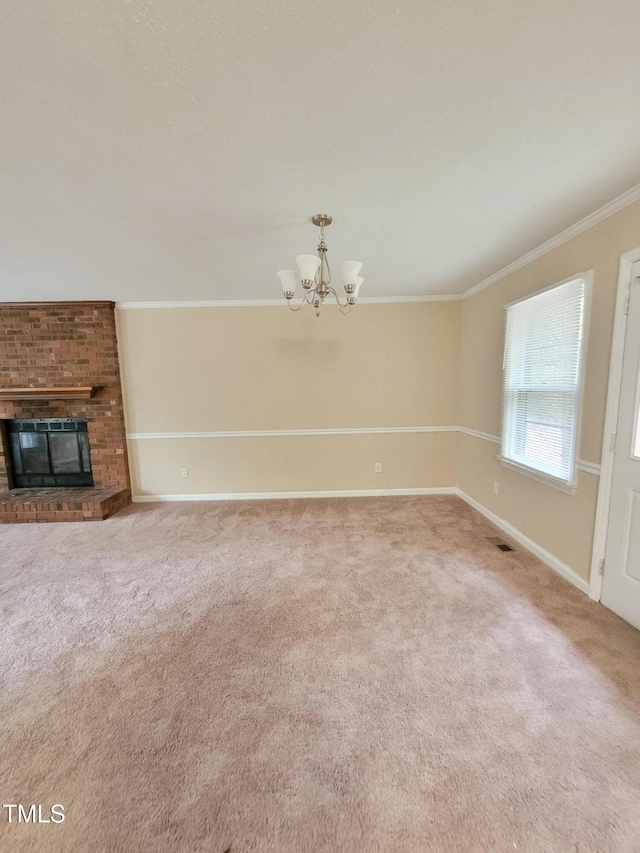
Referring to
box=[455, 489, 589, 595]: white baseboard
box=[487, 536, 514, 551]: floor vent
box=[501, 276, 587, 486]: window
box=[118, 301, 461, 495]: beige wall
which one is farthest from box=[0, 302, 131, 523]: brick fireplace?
box=[501, 276, 587, 486]: window

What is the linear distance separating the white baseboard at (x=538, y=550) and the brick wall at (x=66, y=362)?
4303 millimetres

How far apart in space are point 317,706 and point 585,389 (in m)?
2.46

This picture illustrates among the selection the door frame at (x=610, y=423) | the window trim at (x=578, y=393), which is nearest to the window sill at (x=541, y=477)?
the window trim at (x=578, y=393)

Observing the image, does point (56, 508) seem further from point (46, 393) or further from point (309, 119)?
point (309, 119)

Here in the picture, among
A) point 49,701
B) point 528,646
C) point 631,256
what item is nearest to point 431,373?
point 631,256

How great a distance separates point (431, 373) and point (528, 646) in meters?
2.94

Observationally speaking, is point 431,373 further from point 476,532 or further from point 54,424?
point 54,424

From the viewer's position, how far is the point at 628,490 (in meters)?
1.95

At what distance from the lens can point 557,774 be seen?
1196 mm

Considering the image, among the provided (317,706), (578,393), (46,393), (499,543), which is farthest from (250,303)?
(317,706)

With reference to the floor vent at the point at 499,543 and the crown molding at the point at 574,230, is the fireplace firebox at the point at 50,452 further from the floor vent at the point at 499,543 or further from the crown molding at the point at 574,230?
the crown molding at the point at 574,230

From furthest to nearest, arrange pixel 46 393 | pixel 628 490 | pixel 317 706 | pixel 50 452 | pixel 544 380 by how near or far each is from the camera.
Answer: pixel 50 452, pixel 46 393, pixel 544 380, pixel 628 490, pixel 317 706

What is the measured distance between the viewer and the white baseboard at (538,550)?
2295mm

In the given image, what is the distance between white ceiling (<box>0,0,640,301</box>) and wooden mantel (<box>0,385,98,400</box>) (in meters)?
1.80
